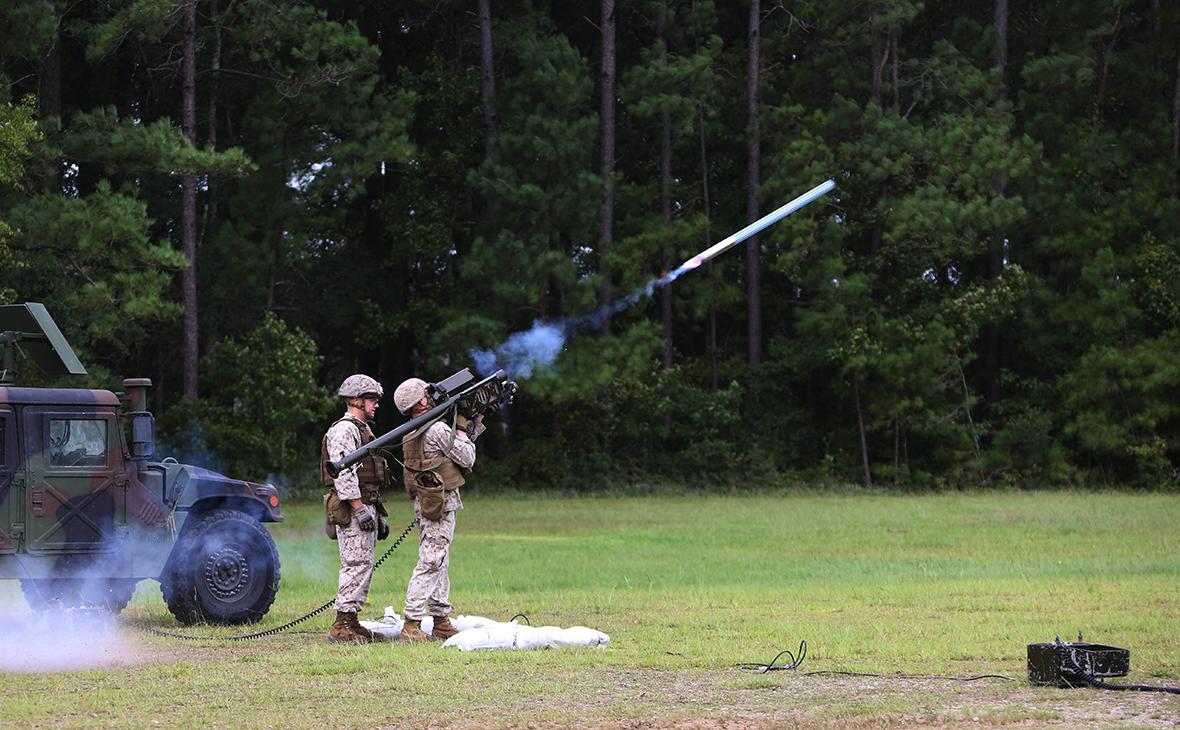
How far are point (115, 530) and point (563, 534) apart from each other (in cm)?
1415

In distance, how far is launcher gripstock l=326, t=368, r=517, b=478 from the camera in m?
13.3

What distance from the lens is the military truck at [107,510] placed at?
1362 cm

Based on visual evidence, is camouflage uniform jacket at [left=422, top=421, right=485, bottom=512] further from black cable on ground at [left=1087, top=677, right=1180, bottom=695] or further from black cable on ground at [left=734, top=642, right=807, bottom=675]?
black cable on ground at [left=1087, top=677, right=1180, bottom=695]

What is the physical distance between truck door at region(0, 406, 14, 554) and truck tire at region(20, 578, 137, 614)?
16.5 inches

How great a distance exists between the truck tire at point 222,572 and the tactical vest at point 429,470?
1.80 metres

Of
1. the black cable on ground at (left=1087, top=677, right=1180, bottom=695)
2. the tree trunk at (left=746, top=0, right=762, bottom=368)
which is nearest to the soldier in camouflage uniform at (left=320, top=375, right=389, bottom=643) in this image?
the black cable on ground at (left=1087, top=677, right=1180, bottom=695)

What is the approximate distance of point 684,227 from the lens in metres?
41.4

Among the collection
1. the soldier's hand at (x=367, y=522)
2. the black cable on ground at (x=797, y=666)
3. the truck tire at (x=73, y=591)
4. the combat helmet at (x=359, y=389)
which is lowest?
the black cable on ground at (x=797, y=666)

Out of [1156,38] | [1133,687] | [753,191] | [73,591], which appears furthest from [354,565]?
[1156,38]

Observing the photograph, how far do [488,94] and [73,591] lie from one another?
29.1 m

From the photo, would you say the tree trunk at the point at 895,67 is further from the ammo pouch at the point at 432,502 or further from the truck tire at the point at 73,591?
the truck tire at the point at 73,591

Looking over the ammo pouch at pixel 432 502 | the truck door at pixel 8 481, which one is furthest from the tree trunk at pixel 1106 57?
the truck door at pixel 8 481

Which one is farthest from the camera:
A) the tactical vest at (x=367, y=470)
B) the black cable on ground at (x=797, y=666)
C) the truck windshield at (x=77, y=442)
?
the truck windshield at (x=77, y=442)

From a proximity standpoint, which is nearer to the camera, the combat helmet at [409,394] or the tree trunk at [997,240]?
the combat helmet at [409,394]
